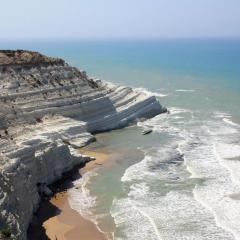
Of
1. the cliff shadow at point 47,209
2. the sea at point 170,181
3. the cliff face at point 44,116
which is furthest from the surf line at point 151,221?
the cliff face at point 44,116

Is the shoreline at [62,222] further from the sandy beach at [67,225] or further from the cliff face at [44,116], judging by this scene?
the cliff face at [44,116]

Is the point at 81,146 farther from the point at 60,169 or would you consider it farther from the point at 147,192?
the point at 147,192

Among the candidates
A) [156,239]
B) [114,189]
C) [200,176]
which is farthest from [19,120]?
[156,239]

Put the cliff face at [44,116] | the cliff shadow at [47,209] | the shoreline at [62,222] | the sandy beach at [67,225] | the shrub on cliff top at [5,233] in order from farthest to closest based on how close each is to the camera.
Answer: the cliff face at [44,116] < the sandy beach at [67,225] < the shoreline at [62,222] < the cliff shadow at [47,209] < the shrub on cliff top at [5,233]

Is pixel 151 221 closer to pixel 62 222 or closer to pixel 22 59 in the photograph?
pixel 62 222

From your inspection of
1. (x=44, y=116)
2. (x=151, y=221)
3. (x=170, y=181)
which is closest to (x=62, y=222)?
(x=151, y=221)

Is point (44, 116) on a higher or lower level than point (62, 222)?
higher

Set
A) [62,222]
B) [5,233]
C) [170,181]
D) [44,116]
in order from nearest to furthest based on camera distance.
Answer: [5,233] → [62,222] → [170,181] → [44,116]
